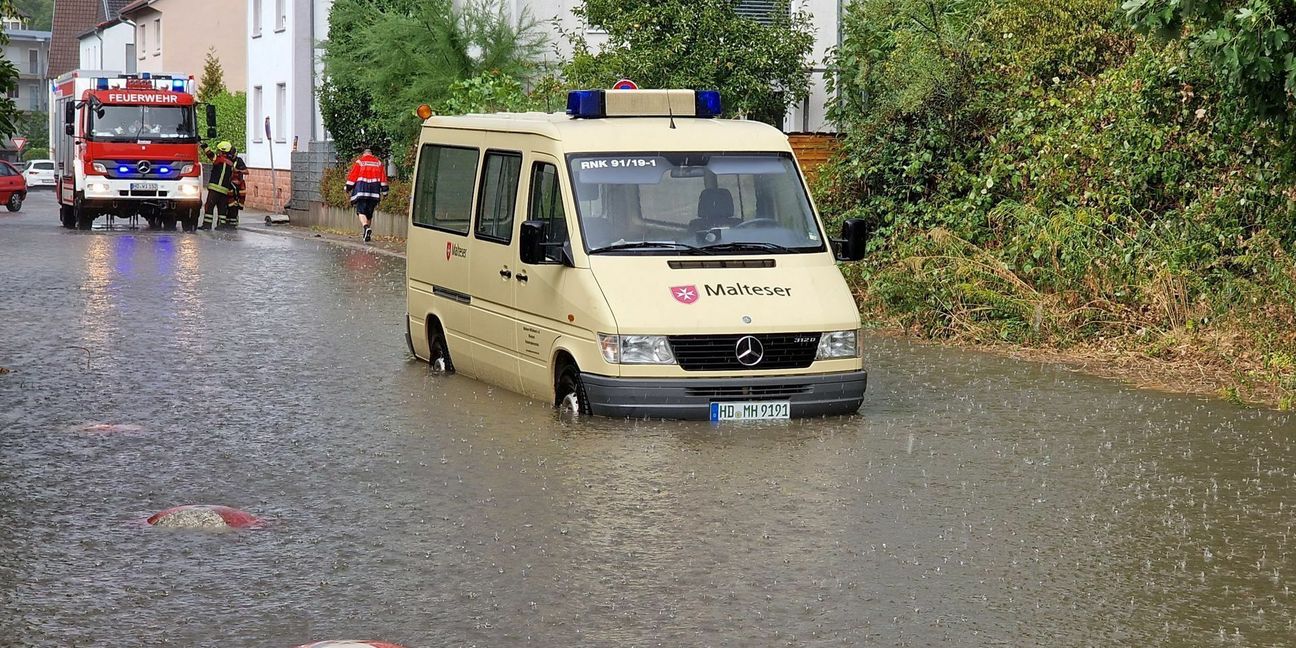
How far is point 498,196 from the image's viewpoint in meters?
12.9

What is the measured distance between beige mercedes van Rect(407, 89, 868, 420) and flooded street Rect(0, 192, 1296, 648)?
0.82ft

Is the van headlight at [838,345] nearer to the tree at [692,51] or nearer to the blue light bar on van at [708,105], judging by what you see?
the blue light bar on van at [708,105]

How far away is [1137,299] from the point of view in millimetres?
15422

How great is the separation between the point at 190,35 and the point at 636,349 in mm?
57269

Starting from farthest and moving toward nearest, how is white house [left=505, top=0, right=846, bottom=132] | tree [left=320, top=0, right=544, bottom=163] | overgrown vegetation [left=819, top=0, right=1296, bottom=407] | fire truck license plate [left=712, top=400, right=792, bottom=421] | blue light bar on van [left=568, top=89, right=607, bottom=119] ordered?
white house [left=505, top=0, right=846, bottom=132] → tree [left=320, top=0, right=544, bottom=163] → overgrown vegetation [left=819, top=0, right=1296, bottom=407] → blue light bar on van [left=568, top=89, right=607, bottom=119] → fire truck license plate [left=712, top=400, right=792, bottom=421]

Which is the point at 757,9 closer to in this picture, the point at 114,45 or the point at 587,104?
the point at 587,104

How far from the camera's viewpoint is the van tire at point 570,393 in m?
11.5

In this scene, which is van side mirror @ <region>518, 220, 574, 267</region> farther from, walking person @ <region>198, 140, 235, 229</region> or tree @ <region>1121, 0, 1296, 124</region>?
walking person @ <region>198, 140, 235, 229</region>

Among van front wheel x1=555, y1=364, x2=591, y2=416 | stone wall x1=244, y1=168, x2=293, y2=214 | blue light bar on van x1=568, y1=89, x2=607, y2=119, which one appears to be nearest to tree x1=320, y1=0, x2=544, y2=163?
stone wall x1=244, y1=168, x2=293, y2=214

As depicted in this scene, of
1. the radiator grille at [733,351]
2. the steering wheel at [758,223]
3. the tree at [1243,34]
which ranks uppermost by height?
the tree at [1243,34]

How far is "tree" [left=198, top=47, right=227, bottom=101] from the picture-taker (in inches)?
2330

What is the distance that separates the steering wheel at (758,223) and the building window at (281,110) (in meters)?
38.5

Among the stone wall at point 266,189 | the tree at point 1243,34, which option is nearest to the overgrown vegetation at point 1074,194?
the tree at point 1243,34

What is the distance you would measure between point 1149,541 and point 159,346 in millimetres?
9617
